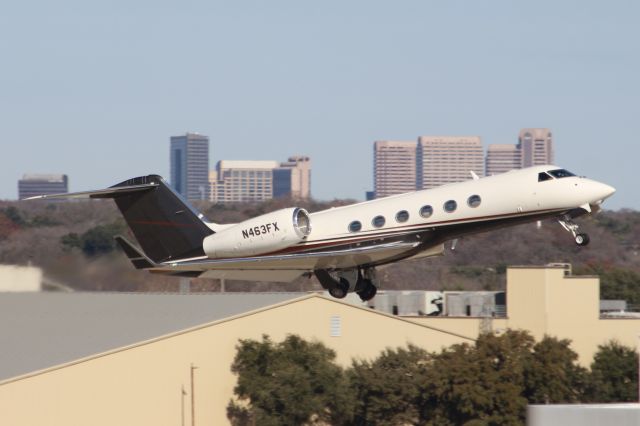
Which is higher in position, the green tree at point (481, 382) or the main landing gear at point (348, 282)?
the main landing gear at point (348, 282)

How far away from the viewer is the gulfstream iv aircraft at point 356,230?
35656 mm

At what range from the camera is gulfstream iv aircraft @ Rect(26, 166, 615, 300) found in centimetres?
3566

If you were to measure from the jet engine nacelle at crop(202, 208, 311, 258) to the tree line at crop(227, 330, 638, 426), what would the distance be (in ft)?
69.5

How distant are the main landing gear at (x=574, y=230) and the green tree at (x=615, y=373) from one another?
2909cm

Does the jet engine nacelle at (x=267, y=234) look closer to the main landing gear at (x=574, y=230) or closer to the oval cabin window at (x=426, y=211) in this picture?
the oval cabin window at (x=426, y=211)

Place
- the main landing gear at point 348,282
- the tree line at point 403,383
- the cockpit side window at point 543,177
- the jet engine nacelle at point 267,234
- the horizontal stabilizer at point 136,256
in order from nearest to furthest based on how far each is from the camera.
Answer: the cockpit side window at point 543,177
the jet engine nacelle at point 267,234
the main landing gear at point 348,282
the horizontal stabilizer at point 136,256
the tree line at point 403,383

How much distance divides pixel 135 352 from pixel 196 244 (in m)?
18.2

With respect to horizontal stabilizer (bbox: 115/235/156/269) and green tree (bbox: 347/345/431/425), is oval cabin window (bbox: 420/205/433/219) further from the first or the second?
green tree (bbox: 347/345/431/425)

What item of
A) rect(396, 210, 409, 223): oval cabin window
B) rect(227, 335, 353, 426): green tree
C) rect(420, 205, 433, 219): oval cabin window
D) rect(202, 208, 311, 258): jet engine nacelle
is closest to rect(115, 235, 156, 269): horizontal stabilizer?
rect(202, 208, 311, 258): jet engine nacelle

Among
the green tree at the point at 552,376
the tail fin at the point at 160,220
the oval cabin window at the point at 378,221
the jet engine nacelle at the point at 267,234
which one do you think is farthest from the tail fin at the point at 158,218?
the green tree at the point at 552,376

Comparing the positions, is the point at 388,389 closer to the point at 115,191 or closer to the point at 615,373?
the point at 615,373

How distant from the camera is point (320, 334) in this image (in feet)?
197

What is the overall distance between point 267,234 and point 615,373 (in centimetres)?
3397

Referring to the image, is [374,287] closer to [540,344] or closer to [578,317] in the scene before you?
[540,344]
